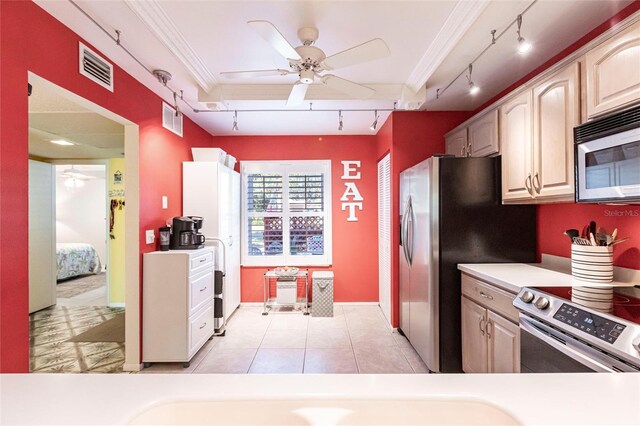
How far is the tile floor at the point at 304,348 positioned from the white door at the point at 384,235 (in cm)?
31

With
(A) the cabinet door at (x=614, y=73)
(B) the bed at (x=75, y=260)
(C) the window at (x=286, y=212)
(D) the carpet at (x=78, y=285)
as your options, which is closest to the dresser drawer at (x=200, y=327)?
(C) the window at (x=286, y=212)

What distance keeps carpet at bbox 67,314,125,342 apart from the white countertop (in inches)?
146

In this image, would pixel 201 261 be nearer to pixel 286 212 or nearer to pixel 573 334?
pixel 286 212

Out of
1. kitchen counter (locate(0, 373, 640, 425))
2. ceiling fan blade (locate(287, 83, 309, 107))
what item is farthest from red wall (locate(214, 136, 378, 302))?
kitchen counter (locate(0, 373, 640, 425))

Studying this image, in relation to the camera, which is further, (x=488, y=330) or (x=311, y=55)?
(x=488, y=330)

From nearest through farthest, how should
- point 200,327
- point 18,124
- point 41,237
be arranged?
point 18,124 → point 200,327 → point 41,237

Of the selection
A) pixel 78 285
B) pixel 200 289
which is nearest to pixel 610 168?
pixel 200 289

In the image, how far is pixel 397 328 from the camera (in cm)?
358

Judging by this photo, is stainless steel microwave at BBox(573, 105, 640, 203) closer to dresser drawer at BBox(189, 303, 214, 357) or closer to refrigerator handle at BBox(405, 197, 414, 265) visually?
refrigerator handle at BBox(405, 197, 414, 265)

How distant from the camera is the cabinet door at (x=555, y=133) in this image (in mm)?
1843

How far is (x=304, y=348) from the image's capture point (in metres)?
3.16

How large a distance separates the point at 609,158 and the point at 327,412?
1878mm

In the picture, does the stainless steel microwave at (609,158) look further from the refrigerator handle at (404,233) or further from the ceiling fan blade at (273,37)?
the ceiling fan blade at (273,37)

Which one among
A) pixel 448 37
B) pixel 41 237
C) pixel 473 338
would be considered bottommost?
pixel 473 338
